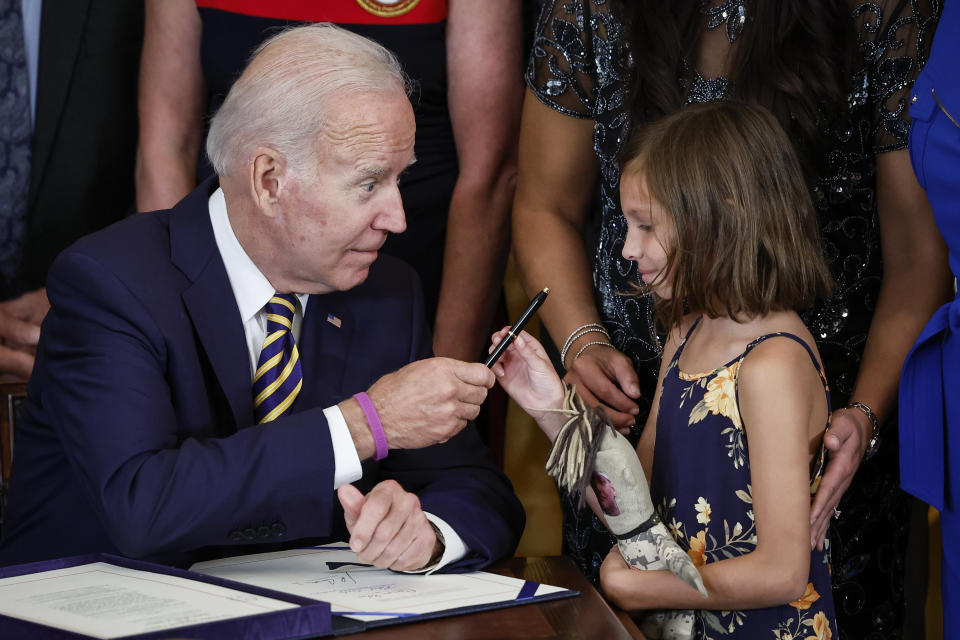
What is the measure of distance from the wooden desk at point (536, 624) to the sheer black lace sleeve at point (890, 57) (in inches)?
41.8

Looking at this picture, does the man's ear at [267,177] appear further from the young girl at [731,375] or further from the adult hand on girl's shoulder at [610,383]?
the adult hand on girl's shoulder at [610,383]

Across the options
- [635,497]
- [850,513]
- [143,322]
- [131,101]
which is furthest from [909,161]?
[131,101]

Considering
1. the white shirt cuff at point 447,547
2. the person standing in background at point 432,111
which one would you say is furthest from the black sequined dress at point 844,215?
the white shirt cuff at point 447,547

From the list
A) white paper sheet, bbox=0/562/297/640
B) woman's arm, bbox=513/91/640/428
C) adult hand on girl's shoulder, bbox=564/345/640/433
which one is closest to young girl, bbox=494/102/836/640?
adult hand on girl's shoulder, bbox=564/345/640/433

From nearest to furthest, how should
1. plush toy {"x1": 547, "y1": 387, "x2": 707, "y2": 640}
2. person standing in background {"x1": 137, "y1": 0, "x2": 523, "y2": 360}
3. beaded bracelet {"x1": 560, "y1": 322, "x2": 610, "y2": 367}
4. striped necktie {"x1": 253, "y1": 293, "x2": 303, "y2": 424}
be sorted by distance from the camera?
1. plush toy {"x1": 547, "y1": 387, "x2": 707, "y2": 640}
2. striped necktie {"x1": 253, "y1": 293, "x2": 303, "y2": 424}
3. beaded bracelet {"x1": 560, "y1": 322, "x2": 610, "y2": 367}
4. person standing in background {"x1": 137, "y1": 0, "x2": 523, "y2": 360}

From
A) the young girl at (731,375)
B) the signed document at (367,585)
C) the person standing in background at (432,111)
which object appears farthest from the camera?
the person standing in background at (432,111)

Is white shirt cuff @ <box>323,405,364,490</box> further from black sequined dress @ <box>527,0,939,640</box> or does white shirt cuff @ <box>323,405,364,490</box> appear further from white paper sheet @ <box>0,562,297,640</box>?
black sequined dress @ <box>527,0,939,640</box>

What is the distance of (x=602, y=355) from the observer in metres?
2.23

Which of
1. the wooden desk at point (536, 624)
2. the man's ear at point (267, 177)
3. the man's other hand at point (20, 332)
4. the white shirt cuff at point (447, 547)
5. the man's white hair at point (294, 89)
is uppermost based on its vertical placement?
the man's white hair at point (294, 89)

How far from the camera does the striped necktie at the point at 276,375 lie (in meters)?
1.94

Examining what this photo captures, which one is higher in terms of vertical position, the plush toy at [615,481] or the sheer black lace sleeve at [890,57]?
the sheer black lace sleeve at [890,57]

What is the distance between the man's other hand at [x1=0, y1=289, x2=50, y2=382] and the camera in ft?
8.99

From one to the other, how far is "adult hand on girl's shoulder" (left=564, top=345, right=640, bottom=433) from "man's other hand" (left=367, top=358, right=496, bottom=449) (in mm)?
375

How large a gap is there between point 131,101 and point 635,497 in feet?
6.30
